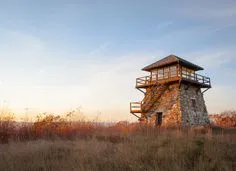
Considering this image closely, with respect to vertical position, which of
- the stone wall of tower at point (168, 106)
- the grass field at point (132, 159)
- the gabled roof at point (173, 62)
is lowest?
the grass field at point (132, 159)

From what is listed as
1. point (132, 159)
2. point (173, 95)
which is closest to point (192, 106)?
point (173, 95)

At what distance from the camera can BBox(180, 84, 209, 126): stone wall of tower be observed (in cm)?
2230

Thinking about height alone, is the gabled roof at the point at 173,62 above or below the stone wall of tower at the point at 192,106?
above

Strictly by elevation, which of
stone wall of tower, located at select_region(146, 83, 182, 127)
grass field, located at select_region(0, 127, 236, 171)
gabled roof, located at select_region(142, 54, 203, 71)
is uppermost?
gabled roof, located at select_region(142, 54, 203, 71)

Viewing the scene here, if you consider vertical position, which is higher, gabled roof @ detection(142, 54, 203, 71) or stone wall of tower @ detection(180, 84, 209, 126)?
gabled roof @ detection(142, 54, 203, 71)

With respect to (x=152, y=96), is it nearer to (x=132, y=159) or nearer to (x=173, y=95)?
(x=173, y=95)

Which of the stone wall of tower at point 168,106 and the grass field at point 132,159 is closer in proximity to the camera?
the grass field at point 132,159

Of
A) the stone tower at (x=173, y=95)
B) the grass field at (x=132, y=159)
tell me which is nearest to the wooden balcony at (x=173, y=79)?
the stone tower at (x=173, y=95)

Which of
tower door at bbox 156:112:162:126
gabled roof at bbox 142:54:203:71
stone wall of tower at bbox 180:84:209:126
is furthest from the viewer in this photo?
tower door at bbox 156:112:162:126

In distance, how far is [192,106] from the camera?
942 inches

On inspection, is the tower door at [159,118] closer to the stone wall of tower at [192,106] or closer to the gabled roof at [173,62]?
the stone wall of tower at [192,106]

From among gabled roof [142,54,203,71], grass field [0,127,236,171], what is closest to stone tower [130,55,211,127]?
gabled roof [142,54,203,71]

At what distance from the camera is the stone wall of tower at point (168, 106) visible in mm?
22062

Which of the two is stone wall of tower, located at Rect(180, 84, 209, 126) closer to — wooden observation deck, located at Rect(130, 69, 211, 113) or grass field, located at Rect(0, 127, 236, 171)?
wooden observation deck, located at Rect(130, 69, 211, 113)
